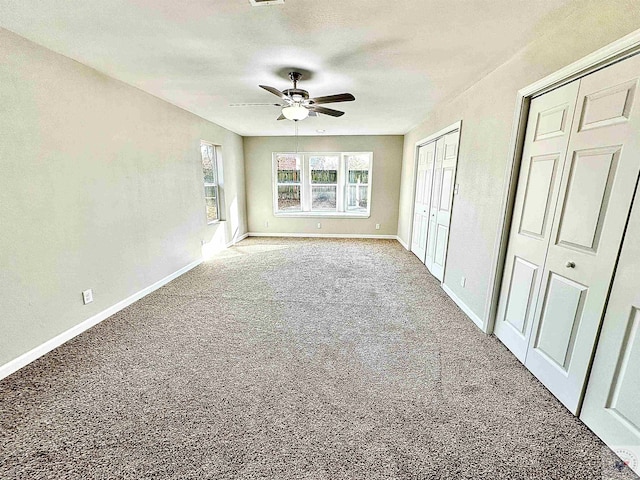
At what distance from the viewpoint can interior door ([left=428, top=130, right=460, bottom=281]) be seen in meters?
3.61

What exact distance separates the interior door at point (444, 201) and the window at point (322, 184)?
2.73 meters

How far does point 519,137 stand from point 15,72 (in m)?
3.79

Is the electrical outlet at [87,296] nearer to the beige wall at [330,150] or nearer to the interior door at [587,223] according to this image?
the interior door at [587,223]

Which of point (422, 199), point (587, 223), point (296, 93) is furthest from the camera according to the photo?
point (422, 199)

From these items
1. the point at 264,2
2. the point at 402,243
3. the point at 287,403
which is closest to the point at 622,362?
the point at 287,403

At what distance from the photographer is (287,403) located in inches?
70.1

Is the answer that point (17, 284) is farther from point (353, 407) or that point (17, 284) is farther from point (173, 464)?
point (353, 407)

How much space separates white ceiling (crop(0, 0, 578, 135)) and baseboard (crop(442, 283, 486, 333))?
7.58ft

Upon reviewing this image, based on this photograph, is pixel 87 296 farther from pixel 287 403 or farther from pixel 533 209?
pixel 533 209

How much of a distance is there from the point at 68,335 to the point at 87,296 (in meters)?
0.36

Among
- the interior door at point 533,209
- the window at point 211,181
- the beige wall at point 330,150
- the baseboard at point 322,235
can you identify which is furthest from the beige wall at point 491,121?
the window at point 211,181

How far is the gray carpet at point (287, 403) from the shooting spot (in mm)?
1390

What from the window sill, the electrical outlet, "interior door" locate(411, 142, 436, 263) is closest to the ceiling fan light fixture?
"interior door" locate(411, 142, 436, 263)

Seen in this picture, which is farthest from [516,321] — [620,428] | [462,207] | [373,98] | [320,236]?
[320,236]
